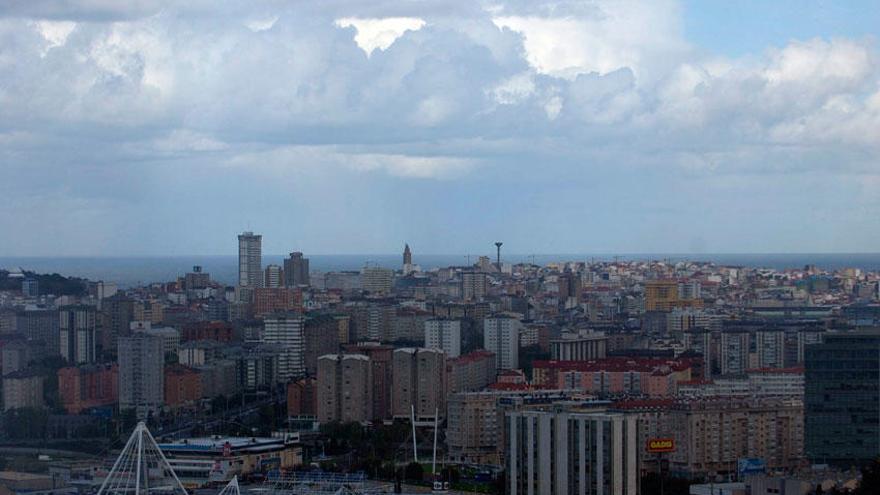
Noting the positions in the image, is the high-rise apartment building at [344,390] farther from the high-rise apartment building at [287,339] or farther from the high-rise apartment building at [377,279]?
the high-rise apartment building at [377,279]

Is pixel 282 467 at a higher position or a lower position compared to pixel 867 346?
lower

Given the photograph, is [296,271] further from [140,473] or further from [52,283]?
[140,473]

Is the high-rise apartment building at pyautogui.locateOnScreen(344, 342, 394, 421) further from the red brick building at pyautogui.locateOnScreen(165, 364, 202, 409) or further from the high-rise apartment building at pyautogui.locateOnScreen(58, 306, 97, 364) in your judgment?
the high-rise apartment building at pyautogui.locateOnScreen(58, 306, 97, 364)

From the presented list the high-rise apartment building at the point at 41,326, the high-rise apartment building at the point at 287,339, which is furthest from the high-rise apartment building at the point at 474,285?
the high-rise apartment building at the point at 41,326

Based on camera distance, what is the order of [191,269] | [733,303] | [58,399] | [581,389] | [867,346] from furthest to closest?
1. [191,269]
2. [733,303]
3. [581,389]
4. [58,399]
5. [867,346]

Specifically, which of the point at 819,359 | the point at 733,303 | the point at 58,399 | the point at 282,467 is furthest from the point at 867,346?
the point at 733,303

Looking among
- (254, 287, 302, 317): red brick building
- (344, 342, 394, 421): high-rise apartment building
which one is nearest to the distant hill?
(254, 287, 302, 317): red brick building

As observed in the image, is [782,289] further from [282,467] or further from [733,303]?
[282,467]
